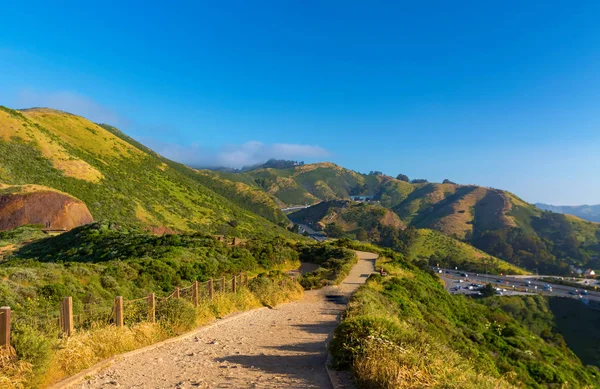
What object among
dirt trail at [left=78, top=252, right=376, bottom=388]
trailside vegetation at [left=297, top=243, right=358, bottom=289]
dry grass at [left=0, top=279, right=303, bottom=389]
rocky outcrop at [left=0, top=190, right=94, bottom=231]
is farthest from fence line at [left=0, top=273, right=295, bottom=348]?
rocky outcrop at [left=0, top=190, right=94, bottom=231]

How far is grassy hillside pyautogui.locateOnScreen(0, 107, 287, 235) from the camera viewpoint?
52375 millimetres

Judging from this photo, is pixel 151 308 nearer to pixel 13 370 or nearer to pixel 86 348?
pixel 86 348

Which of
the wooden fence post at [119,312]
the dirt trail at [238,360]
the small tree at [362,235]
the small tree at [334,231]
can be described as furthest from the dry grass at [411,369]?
the small tree at [334,231]

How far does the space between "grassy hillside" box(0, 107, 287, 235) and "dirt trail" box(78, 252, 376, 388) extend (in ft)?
150

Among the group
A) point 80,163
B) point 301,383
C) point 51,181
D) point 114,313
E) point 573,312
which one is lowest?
point 573,312

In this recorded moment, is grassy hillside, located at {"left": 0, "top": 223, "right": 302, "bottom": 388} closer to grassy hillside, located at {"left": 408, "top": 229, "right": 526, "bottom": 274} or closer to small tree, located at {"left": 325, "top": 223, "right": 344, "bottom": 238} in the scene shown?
grassy hillside, located at {"left": 408, "top": 229, "right": 526, "bottom": 274}

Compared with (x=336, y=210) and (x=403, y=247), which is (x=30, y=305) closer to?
(x=403, y=247)

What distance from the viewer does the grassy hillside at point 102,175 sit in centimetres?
5238

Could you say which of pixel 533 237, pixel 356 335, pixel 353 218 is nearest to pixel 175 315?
pixel 356 335

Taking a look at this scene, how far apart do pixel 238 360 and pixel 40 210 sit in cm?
4297

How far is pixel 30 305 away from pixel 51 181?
47.3 meters

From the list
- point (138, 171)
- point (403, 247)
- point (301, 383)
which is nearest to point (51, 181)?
point (138, 171)

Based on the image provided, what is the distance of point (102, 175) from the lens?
62500 millimetres

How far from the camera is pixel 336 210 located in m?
182
